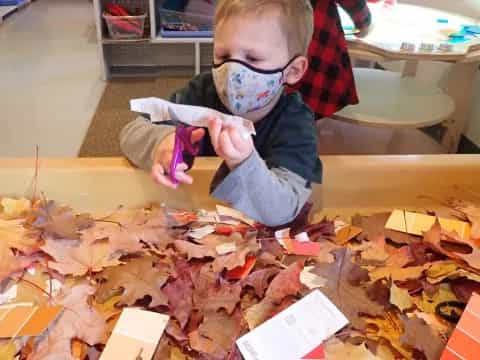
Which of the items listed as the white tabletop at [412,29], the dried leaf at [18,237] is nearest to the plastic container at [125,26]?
the white tabletop at [412,29]

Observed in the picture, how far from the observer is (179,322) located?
55 cm

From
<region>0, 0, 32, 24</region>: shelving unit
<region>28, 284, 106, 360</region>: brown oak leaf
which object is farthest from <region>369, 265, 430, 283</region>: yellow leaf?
<region>0, 0, 32, 24</region>: shelving unit

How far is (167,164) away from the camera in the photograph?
0.66 metres

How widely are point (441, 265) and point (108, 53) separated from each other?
229cm

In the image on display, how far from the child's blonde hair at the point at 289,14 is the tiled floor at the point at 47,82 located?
3.99ft

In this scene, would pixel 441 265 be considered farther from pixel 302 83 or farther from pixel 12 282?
pixel 302 83

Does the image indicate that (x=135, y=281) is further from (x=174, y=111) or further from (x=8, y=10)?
(x=8, y=10)

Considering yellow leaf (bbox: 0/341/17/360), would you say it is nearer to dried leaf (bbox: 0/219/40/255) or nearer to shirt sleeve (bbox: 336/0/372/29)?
dried leaf (bbox: 0/219/40/255)

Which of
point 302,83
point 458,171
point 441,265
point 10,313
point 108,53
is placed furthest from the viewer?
point 108,53

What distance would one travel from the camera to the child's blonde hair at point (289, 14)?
694 millimetres

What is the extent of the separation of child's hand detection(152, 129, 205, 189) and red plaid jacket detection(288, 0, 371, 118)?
2.02 ft

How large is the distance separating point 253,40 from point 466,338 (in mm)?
457

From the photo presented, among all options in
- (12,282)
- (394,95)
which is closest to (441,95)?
(394,95)

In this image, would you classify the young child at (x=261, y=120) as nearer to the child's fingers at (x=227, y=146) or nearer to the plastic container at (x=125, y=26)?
the child's fingers at (x=227, y=146)
